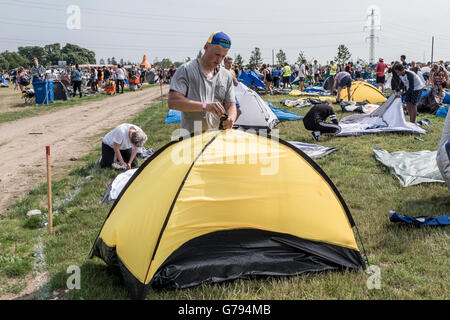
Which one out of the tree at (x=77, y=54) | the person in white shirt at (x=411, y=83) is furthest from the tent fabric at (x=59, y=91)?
the tree at (x=77, y=54)

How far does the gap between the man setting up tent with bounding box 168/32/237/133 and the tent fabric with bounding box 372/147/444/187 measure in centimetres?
350

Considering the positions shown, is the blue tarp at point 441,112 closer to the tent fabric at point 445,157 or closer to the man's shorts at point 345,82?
the man's shorts at point 345,82

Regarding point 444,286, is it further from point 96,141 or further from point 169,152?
point 96,141

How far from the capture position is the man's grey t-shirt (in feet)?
12.4

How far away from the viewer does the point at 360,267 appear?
3.62 m

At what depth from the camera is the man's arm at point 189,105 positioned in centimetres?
360

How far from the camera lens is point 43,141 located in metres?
10.5

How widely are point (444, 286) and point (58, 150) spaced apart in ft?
27.6

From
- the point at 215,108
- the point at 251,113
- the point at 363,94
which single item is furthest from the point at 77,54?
the point at 215,108

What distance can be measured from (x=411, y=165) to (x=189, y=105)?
4786mm

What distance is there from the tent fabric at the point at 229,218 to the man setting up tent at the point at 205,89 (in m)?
0.29

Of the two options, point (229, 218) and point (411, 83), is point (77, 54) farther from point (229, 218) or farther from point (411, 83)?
point (229, 218)

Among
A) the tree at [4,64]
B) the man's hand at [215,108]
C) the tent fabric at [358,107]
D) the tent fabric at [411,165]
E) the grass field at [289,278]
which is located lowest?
the grass field at [289,278]
